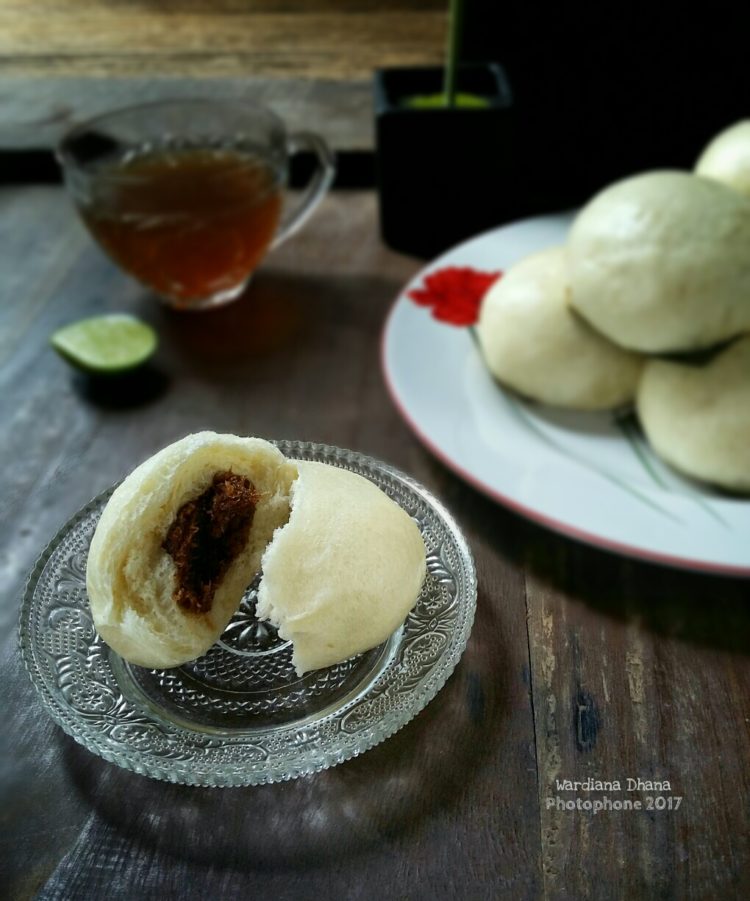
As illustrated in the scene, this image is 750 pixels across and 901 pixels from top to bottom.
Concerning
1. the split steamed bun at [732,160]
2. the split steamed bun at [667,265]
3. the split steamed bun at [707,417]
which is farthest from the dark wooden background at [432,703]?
the split steamed bun at [732,160]

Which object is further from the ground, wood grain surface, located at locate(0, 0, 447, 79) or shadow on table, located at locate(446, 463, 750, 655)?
shadow on table, located at locate(446, 463, 750, 655)

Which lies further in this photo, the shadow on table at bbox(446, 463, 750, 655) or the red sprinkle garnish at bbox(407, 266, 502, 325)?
the red sprinkle garnish at bbox(407, 266, 502, 325)

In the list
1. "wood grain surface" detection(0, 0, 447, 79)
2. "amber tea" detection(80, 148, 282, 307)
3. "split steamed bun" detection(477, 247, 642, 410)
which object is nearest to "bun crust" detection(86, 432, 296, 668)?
"split steamed bun" detection(477, 247, 642, 410)

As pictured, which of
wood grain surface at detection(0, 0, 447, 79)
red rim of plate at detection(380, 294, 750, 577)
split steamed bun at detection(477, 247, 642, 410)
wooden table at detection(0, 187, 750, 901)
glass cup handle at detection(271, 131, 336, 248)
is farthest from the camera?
wood grain surface at detection(0, 0, 447, 79)

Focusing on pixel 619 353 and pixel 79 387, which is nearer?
pixel 619 353

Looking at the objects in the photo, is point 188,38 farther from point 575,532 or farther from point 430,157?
point 575,532

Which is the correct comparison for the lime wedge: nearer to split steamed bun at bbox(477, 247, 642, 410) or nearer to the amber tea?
the amber tea

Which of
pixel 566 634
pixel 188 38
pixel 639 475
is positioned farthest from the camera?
pixel 188 38

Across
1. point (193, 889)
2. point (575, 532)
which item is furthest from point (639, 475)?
point (193, 889)
